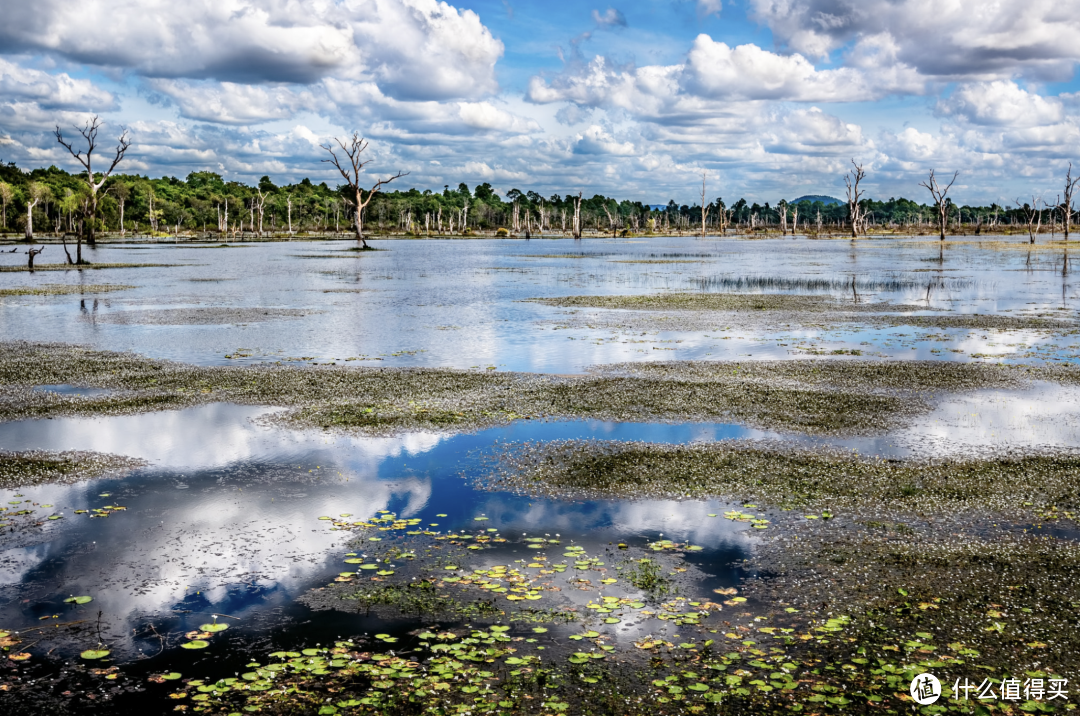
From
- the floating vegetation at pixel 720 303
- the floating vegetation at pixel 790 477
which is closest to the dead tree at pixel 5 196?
the floating vegetation at pixel 720 303

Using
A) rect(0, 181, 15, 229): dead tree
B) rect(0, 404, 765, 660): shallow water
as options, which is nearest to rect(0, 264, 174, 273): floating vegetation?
rect(0, 404, 765, 660): shallow water

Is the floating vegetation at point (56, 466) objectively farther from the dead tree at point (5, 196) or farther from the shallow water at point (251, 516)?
the dead tree at point (5, 196)

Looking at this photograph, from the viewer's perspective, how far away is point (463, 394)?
17562mm

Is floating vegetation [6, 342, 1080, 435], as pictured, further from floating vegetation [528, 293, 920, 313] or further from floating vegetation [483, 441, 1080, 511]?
floating vegetation [528, 293, 920, 313]

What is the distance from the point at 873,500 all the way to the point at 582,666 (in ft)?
18.3

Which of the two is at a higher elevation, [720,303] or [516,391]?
[720,303]

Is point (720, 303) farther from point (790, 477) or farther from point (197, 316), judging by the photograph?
point (790, 477)

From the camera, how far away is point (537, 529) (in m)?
10.1

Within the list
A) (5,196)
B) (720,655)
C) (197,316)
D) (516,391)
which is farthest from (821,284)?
(5,196)

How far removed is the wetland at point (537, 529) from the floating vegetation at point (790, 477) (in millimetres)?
65

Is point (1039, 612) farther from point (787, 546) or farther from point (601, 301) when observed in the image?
point (601, 301)

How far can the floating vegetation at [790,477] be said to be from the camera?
36.0 feet

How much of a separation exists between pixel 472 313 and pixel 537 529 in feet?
78.9

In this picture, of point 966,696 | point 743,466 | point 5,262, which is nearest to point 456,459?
point 743,466
